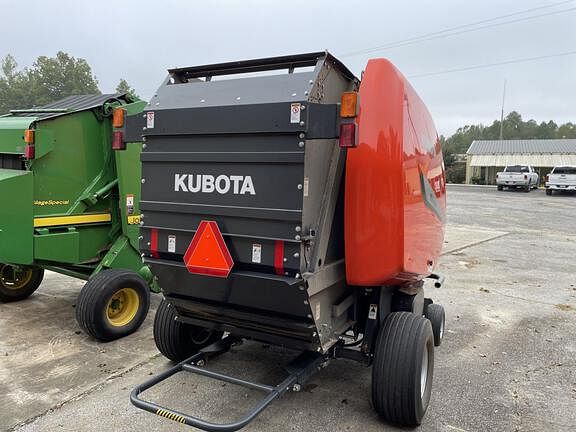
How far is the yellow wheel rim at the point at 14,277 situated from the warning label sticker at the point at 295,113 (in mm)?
4459

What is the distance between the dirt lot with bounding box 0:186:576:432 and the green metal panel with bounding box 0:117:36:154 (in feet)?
5.79

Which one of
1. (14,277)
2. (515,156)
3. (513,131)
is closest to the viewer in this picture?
(14,277)

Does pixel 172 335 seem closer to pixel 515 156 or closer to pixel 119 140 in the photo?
pixel 119 140

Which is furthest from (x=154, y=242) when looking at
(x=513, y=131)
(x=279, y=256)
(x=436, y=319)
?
(x=513, y=131)

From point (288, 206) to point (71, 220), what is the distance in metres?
3.14

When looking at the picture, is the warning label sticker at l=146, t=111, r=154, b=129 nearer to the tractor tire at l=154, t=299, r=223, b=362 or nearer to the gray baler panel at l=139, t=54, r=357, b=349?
the gray baler panel at l=139, t=54, r=357, b=349

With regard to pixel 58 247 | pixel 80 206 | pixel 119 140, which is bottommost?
pixel 58 247

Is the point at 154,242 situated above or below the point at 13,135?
below

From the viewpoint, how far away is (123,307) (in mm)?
4875

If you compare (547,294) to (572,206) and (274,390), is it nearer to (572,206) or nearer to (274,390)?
(274,390)

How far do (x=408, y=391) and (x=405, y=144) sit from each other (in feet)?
4.91

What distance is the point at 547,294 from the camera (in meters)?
6.87

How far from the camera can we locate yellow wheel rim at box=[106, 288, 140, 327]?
4750 mm

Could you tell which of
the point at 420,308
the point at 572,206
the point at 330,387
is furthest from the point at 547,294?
the point at 572,206
